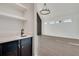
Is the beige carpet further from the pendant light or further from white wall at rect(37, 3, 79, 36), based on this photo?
the pendant light

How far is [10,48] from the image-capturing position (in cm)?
128

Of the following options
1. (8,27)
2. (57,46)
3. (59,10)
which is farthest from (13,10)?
(57,46)

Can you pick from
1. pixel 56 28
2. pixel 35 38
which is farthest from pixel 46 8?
pixel 35 38

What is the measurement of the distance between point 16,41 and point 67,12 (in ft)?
2.99

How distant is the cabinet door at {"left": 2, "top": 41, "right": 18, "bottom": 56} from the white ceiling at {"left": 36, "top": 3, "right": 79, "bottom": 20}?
0.62 m

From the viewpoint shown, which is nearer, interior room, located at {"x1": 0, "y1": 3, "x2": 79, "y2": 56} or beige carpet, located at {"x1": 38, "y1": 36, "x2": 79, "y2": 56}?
interior room, located at {"x1": 0, "y1": 3, "x2": 79, "y2": 56}

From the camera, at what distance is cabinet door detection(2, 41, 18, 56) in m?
1.17

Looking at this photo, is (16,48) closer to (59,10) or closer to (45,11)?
(45,11)

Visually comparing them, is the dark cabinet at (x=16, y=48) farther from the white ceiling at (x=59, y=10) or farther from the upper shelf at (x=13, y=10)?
the white ceiling at (x=59, y=10)

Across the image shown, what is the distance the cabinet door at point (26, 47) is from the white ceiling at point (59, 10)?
489 millimetres

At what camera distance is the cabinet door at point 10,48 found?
1.17 metres

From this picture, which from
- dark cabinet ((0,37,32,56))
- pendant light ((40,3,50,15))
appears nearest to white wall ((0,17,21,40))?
dark cabinet ((0,37,32,56))

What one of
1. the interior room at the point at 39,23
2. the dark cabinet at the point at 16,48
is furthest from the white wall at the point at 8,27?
the dark cabinet at the point at 16,48

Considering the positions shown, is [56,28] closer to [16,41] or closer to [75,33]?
[75,33]
